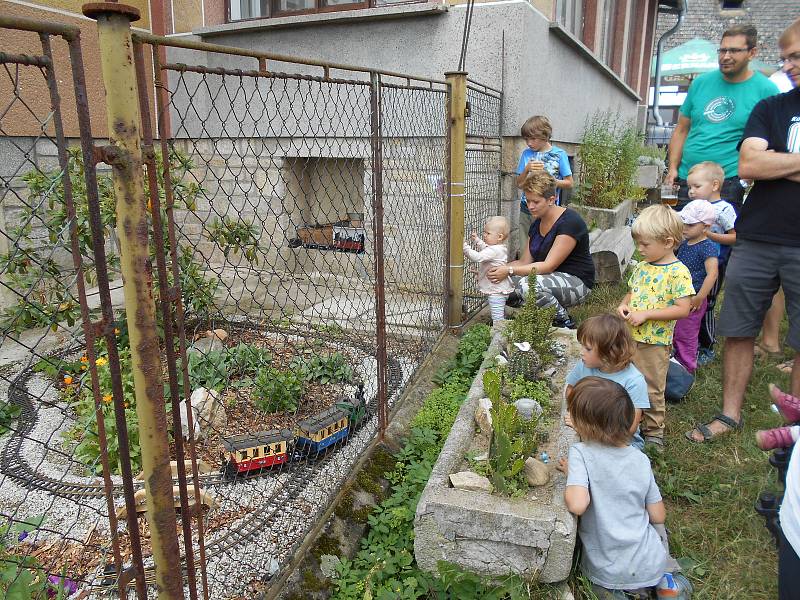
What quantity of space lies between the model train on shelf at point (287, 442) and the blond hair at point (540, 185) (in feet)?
6.19

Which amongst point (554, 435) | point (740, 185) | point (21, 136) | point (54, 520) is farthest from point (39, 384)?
point (740, 185)

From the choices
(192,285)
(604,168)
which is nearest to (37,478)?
(192,285)

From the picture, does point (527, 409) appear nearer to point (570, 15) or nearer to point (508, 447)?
point (508, 447)

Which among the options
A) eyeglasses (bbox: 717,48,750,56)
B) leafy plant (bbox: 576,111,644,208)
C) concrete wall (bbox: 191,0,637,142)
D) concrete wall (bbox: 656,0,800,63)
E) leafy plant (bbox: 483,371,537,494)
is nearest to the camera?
leafy plant (bbox: 483,371,537,494)

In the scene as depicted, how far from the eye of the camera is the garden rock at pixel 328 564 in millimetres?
2203

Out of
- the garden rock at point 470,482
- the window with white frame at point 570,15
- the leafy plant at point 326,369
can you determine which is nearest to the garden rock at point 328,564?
the garden rock at point 470,482

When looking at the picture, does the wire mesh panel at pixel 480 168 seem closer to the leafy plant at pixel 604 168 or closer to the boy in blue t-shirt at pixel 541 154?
the boy in blue t-shirt at pixel 541 154

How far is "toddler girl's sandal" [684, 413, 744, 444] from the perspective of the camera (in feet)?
10.8

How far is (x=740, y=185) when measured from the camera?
4379mm

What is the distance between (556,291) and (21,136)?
14.8 ft

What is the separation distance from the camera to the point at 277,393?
3.17m

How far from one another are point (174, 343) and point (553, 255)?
98.0 inches

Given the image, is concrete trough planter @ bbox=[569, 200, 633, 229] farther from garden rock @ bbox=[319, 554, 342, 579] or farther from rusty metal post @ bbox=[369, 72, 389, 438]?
garden rock @ bbox=[319, 554, 342, 579]

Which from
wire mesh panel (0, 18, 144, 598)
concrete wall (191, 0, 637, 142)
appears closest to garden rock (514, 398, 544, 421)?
wire mesh panel (0, 18, 144, 598)
